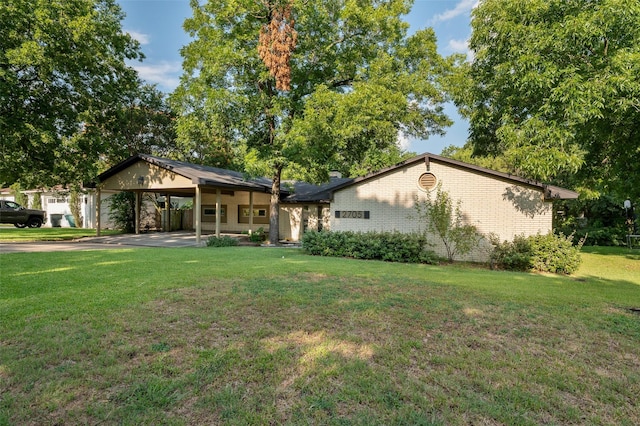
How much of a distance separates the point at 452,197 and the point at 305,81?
8861mm

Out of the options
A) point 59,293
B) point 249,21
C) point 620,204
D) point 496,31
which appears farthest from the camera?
point 620,204

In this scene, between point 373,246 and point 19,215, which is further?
point 19,215

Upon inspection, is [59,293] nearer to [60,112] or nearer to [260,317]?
[260,317]

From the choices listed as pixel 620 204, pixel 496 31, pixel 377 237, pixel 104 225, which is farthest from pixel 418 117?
pixel 104 225

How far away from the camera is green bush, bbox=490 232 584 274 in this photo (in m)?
10.5

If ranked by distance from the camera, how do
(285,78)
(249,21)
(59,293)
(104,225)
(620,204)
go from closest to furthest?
1. (59,293)
2. (285,78)
3. (249,21)
4. (620,204)
5. (104,225)

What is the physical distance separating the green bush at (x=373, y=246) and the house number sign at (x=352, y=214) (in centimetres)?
167

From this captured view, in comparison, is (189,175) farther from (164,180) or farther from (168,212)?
(168,212)

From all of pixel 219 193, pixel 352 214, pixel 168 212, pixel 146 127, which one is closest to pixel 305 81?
pixel 219 193

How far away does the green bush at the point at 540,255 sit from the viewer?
10.5 m

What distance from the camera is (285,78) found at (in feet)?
44.4

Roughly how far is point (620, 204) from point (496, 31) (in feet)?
50.0

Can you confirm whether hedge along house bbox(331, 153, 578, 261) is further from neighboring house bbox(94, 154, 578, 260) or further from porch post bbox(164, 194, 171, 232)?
porch post bbox(164, 194, 171, 232)

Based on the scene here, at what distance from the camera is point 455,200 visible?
12641 mm
